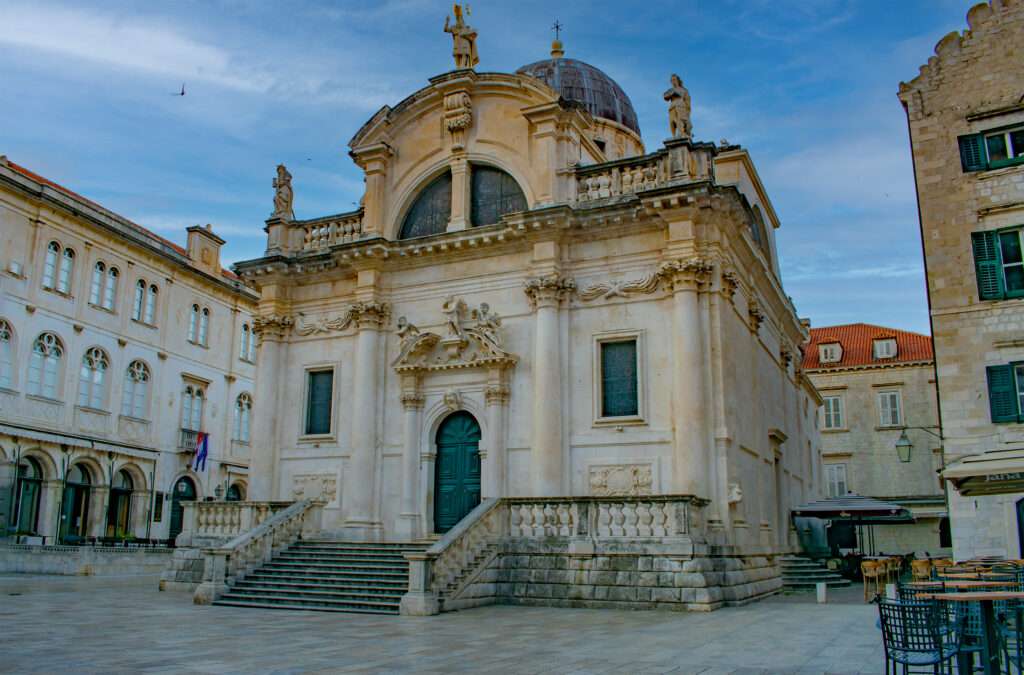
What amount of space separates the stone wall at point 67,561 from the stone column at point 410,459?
13.0 meters

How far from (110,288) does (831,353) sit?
122 feet

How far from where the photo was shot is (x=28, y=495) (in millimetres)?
32531

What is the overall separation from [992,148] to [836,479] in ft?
99.0

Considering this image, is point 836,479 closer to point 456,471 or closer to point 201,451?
point 456,471

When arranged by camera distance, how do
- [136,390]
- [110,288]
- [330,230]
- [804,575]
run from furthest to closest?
[136,390] → [110,288] → [330,230] → [804,575]

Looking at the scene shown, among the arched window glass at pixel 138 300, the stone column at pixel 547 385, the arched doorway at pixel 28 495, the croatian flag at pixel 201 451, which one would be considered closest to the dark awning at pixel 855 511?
the stone column at pixel 547 385

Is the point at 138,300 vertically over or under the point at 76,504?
over

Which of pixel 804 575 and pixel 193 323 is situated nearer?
pixel 804 575

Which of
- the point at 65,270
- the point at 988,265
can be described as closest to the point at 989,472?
the point at 988,265

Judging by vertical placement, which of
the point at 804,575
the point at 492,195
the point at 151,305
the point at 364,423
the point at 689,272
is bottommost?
the point at 804,575

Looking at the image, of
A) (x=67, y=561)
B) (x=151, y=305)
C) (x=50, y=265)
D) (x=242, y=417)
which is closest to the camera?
(x=67, y=561)

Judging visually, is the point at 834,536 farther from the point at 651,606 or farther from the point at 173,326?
the point at 173,326

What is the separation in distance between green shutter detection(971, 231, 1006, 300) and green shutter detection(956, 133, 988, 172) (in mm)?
1746

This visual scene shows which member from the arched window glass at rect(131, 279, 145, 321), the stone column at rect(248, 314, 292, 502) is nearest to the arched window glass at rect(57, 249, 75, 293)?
the arched window glass at rect(131, 279, 145, 321)
